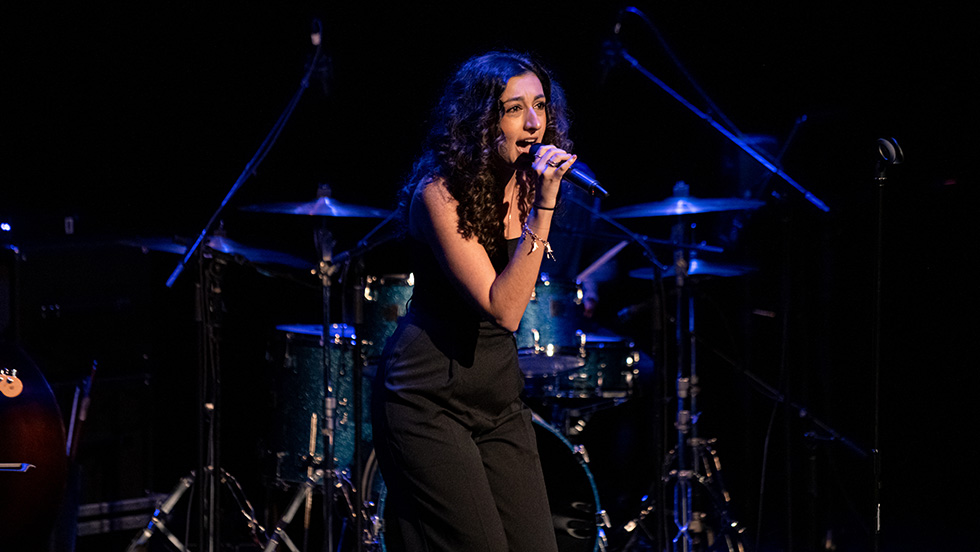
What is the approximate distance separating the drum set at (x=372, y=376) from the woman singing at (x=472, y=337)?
1584mm

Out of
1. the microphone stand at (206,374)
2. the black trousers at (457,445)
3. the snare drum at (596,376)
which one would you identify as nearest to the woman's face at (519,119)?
the black trousers at (457,445)

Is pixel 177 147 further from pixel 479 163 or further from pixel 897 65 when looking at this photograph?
pixel 897 65

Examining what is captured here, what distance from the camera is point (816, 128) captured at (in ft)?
17.6

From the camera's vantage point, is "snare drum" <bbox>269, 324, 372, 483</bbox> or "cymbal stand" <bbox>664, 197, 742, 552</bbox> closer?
"snare drum" <bbox>269, 324, 372, 483</bbox>

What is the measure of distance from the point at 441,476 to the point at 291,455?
8.72 ft

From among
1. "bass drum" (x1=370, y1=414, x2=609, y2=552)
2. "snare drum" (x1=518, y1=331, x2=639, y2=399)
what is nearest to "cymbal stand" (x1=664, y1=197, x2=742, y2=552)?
"snare drum" (x1=518, y1=331, x2=639, y2=399)

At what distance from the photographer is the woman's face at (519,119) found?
2285mm

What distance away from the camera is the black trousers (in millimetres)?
2021

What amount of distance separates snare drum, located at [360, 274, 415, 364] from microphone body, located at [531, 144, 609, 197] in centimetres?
213

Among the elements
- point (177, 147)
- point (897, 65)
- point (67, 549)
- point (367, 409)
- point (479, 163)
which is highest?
point (897, 65)

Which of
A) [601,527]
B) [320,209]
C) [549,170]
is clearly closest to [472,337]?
[549,170]

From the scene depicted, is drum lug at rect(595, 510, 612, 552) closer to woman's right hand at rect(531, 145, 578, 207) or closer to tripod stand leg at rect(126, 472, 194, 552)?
tripod stand leg at rect(126, 472, 194, 552)

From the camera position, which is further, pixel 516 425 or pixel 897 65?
pixel 897 65

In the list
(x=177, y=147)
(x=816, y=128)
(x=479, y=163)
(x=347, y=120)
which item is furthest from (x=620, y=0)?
(x=479, y=163)
